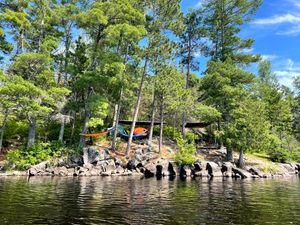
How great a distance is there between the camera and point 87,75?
2705 centimetres

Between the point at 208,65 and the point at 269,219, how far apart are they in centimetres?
2545

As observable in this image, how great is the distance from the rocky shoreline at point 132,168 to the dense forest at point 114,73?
1.49m

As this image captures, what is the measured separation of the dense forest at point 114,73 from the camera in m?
25.8

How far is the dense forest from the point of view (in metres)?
25.8

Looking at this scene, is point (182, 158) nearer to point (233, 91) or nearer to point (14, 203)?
point (233, 91)

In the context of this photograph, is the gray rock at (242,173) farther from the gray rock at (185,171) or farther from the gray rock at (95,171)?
the gray rock at (95,171)

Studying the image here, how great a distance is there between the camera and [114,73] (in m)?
28.0

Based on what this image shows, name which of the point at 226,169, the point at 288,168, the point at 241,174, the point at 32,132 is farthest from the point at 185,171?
the point at 32,132

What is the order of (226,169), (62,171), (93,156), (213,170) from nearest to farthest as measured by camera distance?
(62,171) → (93,156) → (213,170) → (226,169)

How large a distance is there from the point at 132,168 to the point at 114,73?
9.14 metres

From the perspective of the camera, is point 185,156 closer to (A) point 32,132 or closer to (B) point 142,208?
(A) point 32,132

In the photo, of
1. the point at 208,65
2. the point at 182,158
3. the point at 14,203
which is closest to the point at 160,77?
the point at 208,65

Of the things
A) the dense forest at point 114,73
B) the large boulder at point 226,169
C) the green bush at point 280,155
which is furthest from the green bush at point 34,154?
the green bush at point 280,155

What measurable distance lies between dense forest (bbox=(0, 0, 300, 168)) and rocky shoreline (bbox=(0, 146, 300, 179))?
1.49 meters
